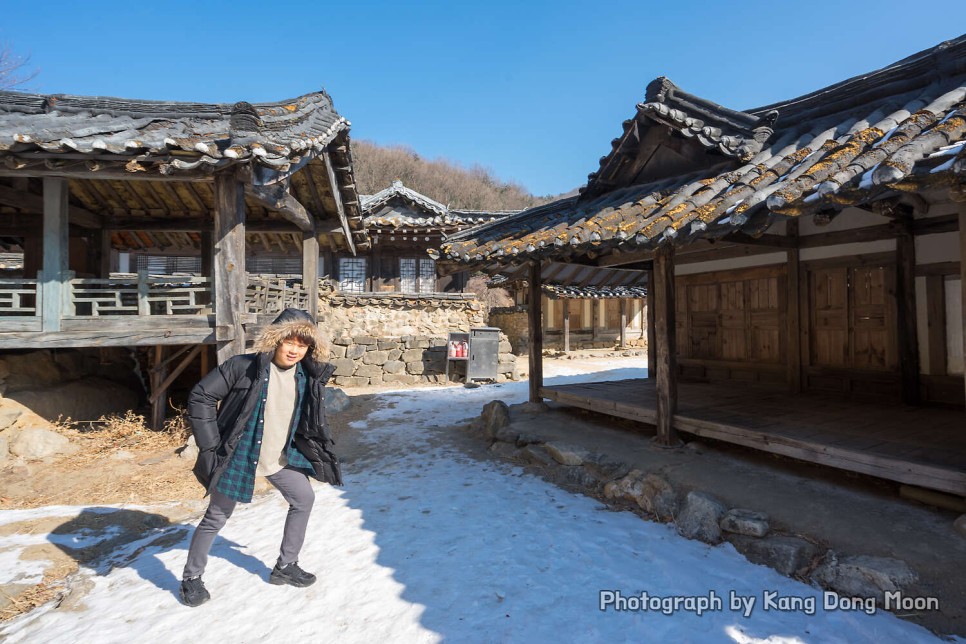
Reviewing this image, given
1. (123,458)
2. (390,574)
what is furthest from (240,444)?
(123,458)

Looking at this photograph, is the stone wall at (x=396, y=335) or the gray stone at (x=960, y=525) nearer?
the gray stone at (x=960, y=525)

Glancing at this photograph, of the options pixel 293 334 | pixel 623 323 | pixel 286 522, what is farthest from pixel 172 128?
pixel 623 323

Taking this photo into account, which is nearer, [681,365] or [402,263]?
[681,365]

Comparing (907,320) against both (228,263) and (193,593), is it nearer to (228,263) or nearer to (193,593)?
(193,593)

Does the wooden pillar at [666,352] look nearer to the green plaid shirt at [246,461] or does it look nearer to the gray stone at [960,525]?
the gray stone at [960,525]

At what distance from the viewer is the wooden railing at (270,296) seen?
7398 mm

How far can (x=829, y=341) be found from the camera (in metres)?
6.40

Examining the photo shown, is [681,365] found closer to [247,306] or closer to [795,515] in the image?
[795,515]

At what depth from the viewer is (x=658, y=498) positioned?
14.6ft

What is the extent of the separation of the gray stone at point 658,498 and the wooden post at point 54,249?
7.40 meters

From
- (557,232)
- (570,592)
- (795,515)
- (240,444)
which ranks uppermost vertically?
(557,232)

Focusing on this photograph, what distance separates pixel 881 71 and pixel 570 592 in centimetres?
647

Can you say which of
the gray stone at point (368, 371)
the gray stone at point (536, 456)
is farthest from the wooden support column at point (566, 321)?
the gray stone at point (536, 456)

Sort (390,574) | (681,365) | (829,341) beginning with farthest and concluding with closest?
1. (681,365)
2. (829,341)
3. (390,574)
